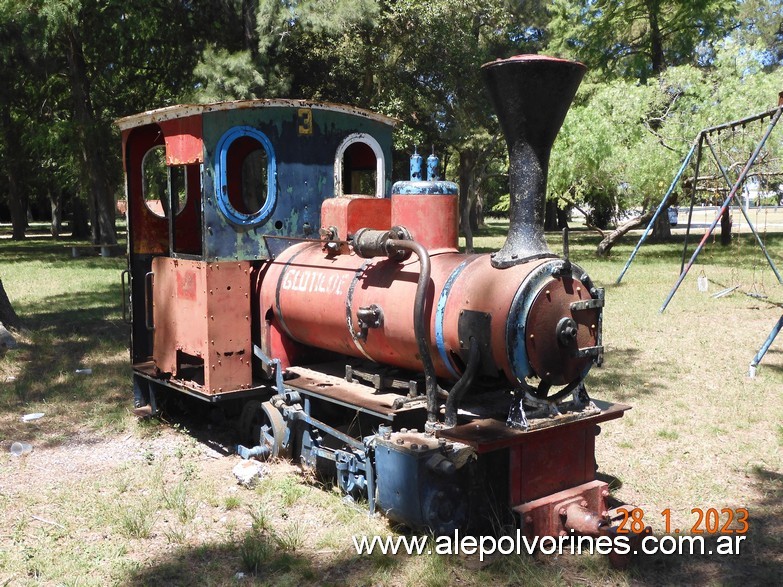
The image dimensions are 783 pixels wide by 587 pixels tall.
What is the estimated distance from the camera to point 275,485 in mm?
5227

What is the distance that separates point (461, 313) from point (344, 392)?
1.24 m

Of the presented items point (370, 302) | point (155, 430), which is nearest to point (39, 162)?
point (155, 430)

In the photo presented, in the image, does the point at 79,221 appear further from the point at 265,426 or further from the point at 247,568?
the point at 247,568

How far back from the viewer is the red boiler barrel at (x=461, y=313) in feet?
13.4

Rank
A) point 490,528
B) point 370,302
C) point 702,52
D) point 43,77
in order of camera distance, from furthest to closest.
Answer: point 702,52
point 43,77
point 370,302
point 490,528

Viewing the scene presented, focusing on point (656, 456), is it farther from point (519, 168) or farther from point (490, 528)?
point (519, 168)

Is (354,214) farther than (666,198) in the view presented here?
No

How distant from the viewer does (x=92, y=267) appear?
65.4ft

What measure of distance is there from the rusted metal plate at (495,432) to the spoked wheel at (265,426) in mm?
1784

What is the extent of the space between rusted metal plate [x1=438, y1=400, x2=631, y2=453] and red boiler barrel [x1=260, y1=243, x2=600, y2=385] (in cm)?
26

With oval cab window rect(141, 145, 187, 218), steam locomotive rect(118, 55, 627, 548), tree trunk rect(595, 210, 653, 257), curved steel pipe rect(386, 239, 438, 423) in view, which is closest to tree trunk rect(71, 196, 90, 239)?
oval cab window rect(141, 145, 187, 218)

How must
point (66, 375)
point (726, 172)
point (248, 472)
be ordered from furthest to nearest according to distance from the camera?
point (726, 172), point (66, 375), point (248, 472)

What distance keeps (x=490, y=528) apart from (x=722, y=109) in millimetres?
15582

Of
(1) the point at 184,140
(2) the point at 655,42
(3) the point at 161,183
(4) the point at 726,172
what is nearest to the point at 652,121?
(2) the point at 655,42
